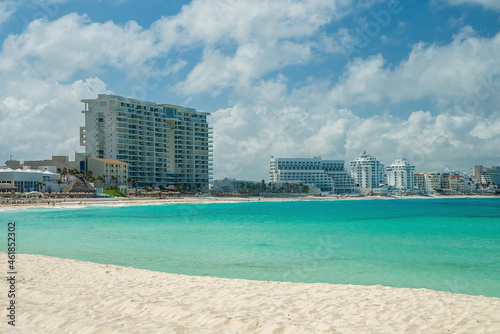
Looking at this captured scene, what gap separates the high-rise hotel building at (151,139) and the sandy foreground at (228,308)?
113143 millimetres

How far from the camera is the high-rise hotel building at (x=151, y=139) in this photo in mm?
121438

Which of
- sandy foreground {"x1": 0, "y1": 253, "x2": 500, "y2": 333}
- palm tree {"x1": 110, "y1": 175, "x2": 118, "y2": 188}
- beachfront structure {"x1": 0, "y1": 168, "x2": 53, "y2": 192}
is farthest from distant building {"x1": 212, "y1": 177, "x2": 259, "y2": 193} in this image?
sandy foreground {"x1": 0, "y1": 253, "x2": 500, "y2": 333}

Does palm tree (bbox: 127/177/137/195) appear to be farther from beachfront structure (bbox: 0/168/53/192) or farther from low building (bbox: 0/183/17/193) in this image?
Answer: low building (bbox: 0/183/17/193)

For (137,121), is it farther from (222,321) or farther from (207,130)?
(222,321)

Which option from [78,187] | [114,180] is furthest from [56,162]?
[78,187]

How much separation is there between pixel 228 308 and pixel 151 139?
124 metres

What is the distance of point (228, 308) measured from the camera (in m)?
9.09

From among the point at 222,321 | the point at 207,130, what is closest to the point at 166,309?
the point at 222,321

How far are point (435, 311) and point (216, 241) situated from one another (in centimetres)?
1797

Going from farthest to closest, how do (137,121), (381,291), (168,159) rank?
(168,159), (137,121), (381,291)

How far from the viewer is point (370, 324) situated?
8.10 meters

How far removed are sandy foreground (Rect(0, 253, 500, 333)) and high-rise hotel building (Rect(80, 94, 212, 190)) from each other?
11314 cm

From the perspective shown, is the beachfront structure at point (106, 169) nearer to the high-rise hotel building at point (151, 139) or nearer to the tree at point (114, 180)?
the tree at point (114, 180)

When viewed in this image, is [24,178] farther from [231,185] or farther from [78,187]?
[231,185]
